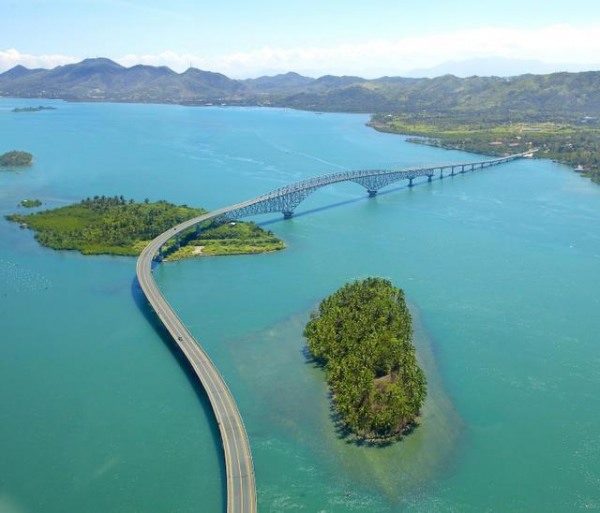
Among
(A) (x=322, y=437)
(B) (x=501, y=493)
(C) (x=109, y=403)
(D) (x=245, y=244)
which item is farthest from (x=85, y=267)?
(B) (x=501, y=493)

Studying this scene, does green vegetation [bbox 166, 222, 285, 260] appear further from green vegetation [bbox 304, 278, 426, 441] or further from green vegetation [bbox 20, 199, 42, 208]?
green vegetation [bbox 20, 199, 42, 208]

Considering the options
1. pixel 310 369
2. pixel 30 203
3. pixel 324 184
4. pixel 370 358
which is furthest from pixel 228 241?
pixel 30 203

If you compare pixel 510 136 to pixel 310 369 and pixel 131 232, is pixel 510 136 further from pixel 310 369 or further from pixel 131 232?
pixel 310 369

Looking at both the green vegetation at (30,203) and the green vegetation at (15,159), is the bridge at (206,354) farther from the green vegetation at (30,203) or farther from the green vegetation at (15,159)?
the green vegetation at (15,159)

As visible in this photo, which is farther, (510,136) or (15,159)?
(510,136)

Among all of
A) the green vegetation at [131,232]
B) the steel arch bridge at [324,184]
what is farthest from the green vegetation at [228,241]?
the steel arch bridge at [324,184]

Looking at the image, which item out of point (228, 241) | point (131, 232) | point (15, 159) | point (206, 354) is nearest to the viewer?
point (206, 354)

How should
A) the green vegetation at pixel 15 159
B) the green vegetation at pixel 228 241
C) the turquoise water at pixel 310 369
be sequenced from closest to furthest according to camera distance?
the turquoise water at pixel 310 369 → the green vegetation at pixel 228 241 → the green vegetation at pixel 15 159
